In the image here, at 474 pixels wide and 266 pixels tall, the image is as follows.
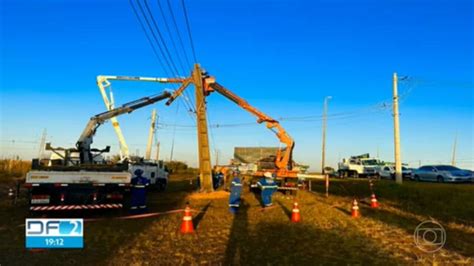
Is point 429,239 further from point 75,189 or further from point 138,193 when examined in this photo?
point 75,189

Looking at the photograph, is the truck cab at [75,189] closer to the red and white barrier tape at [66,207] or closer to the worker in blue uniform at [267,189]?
the red and white barrier tape at [66,207]

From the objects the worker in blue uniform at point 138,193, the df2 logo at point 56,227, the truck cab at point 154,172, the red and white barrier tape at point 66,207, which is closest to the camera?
the df2 logo at point 56,227

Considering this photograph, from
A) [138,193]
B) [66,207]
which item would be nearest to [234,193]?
[138,193]

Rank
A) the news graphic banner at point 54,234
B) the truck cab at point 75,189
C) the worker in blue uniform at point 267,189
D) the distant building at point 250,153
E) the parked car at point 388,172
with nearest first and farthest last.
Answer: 1. the news graphic banner at point 54,234
2. the truck cab at point 75,189
3. the worker in blue uniform at point 267,189
4. the parked car at point 388,172
5. the distant building at point 250,153

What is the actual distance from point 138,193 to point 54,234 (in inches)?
271

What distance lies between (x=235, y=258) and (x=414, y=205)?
12.3 meters

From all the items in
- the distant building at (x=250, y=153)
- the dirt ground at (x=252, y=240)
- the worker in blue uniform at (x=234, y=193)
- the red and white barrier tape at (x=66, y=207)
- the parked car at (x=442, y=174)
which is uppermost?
the distant building at (x=250, y=153)

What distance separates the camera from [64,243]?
7.88 metres

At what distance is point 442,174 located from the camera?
31469mm

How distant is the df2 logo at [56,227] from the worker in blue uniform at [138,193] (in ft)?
19.4

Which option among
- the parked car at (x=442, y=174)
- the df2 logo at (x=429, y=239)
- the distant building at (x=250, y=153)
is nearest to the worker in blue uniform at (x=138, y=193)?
the df2 logo at (x=429, y=239)

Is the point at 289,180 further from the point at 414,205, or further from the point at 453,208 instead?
the point at 453,208

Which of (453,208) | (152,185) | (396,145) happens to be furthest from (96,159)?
(396,145)

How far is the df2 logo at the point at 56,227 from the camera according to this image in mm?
7052
